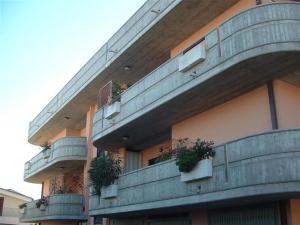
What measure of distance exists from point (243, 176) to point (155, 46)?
8.57m

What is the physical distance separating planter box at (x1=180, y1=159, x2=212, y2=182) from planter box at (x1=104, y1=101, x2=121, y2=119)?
6.16 metres

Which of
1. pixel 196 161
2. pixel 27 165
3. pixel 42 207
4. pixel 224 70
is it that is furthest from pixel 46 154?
pixel 224 70

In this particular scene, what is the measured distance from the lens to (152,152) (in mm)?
20391

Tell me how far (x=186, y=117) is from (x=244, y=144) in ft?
17.6

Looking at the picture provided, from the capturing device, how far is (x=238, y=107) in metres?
13.8

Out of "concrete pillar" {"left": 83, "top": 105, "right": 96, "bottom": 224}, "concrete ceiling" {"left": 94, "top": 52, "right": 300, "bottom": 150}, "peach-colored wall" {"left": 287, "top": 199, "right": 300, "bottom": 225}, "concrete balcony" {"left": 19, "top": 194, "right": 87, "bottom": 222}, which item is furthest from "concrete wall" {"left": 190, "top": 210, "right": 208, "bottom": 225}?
"concrete balcony" {"left": 19, "top": 194, "right": 87, "bottom": 222}

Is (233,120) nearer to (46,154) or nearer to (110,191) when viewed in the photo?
(110,191)

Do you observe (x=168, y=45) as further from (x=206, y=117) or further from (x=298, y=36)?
(x=298, y=36)

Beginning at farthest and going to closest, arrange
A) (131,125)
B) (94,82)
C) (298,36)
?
(94,82), (131,125), (298,36)

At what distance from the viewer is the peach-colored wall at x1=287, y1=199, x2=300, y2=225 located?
11.1 meters

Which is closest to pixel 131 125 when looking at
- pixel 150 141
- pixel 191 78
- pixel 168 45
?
pixel 150 141

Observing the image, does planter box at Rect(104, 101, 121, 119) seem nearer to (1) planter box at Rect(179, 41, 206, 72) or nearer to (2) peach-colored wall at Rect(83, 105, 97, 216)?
(1) planter box at Rect(179, 41, 206, 72)

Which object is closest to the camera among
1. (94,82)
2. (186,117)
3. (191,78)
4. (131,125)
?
(191,78)

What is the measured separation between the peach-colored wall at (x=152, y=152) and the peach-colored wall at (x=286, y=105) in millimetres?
7520
